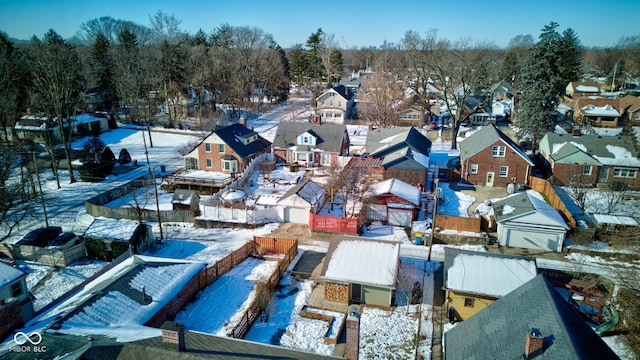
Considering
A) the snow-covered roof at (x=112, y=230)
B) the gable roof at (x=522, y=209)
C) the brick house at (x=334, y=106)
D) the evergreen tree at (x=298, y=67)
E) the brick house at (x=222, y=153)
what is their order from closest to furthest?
1. the snow-covered roof at (x=112, y=230)
2. the gable roof at (x=522, y=209)
3. the brick house at (x=222, y=153)
4. the brick house at (x=334, y=106)
5. the evergreen tree at (x=298, y=67)

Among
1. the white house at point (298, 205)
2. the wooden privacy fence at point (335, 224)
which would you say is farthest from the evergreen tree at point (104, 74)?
the wooden privacy fence at point (335, 224)

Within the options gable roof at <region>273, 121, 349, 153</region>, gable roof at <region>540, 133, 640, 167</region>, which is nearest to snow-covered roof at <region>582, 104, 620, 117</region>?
gable roof at <region>540, 133, 640, 167</region>

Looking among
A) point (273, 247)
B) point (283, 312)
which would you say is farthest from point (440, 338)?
point (273, 247)

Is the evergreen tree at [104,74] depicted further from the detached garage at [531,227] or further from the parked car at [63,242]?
the detached garage at [531,227]

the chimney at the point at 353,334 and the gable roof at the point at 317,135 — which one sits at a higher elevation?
the gable roof at the point at 317,135

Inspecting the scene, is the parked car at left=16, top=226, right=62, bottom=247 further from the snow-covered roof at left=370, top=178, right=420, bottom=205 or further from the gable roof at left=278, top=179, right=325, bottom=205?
the snow-covered roof at left=370, top=178, right=420, bottom=205

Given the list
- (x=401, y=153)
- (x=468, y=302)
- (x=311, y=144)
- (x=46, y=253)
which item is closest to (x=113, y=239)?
(x=46, y=253)
